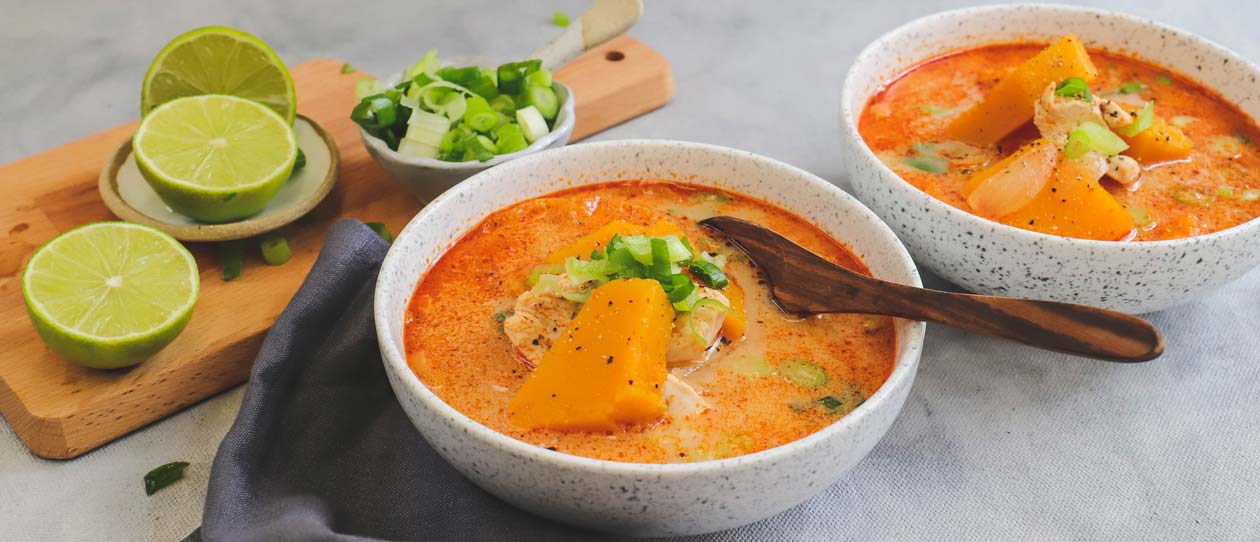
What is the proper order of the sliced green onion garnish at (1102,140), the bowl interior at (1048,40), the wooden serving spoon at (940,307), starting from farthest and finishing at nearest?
the bowl interior at (1048,40) < the sliced green onion garnish at (1102,140) < the wooden serving spoon at (940,307)

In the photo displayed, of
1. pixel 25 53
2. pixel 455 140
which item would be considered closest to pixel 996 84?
pixel 455 140

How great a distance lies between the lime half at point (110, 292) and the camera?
7.73ft

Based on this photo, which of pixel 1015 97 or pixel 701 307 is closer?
Answer: pixel 701 307

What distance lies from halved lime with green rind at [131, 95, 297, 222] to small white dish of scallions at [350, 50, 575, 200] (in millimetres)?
249

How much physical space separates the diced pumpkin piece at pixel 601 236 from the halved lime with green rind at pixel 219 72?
1.23 meters

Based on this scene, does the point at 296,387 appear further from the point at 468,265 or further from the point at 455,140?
the point at 455,140

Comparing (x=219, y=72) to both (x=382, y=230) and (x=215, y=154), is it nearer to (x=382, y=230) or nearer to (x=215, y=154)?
(x=215, y=154)

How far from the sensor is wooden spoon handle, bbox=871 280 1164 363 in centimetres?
189

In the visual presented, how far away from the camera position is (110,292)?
2436mm

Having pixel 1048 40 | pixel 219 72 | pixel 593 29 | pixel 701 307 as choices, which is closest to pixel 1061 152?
pixel 1048 40

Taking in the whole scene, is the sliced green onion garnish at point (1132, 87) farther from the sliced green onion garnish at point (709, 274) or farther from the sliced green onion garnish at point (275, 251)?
the sliced green onion garnish at point (275, 251)

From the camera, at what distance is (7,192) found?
10.2 ft

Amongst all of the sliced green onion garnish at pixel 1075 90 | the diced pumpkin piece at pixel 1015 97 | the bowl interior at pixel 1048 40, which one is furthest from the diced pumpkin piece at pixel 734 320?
the sliced green onion garnish at pixel 1075 90

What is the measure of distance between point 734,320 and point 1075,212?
905 millimetres
